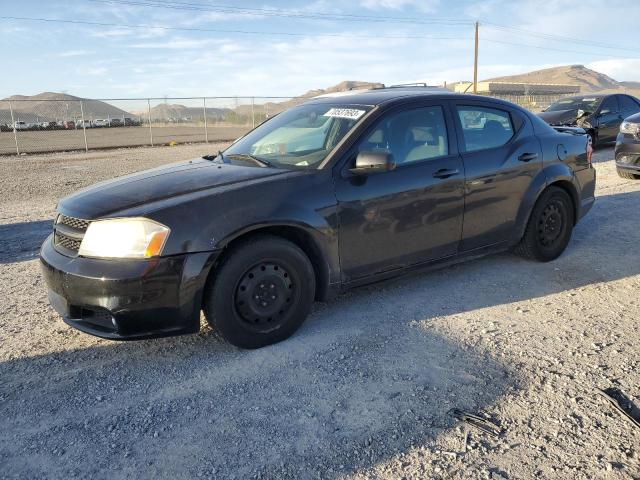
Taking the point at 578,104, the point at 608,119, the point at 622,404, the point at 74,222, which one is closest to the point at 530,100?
the point at 578,104

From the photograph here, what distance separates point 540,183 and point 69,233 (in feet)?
13.1

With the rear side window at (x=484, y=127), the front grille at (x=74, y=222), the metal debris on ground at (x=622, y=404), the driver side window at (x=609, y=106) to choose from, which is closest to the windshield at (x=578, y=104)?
the driver side window at (x=609, y=106)

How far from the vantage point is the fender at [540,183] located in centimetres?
491

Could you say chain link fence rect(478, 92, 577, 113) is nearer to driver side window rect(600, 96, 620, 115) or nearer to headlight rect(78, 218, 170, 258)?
driver side window rect(600, 96, 620, 115)

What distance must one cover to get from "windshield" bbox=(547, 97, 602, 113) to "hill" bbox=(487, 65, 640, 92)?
452ft

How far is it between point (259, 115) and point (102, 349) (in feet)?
103

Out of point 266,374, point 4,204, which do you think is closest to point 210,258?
point 266,374

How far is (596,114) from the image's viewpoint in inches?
568

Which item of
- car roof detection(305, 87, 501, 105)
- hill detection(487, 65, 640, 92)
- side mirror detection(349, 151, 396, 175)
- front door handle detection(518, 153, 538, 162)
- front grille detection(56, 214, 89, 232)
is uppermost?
hill detection(487, 65, 640, 92)

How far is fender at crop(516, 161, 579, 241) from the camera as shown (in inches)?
193

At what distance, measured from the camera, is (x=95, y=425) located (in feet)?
9.15

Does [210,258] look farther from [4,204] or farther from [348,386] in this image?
[4,204]

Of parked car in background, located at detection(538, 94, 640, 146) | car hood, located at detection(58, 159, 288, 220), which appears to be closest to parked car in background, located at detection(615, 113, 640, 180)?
parked car in background, located at detection(538, 94, 640, 146)

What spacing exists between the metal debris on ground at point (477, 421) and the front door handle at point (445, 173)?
201 cm
